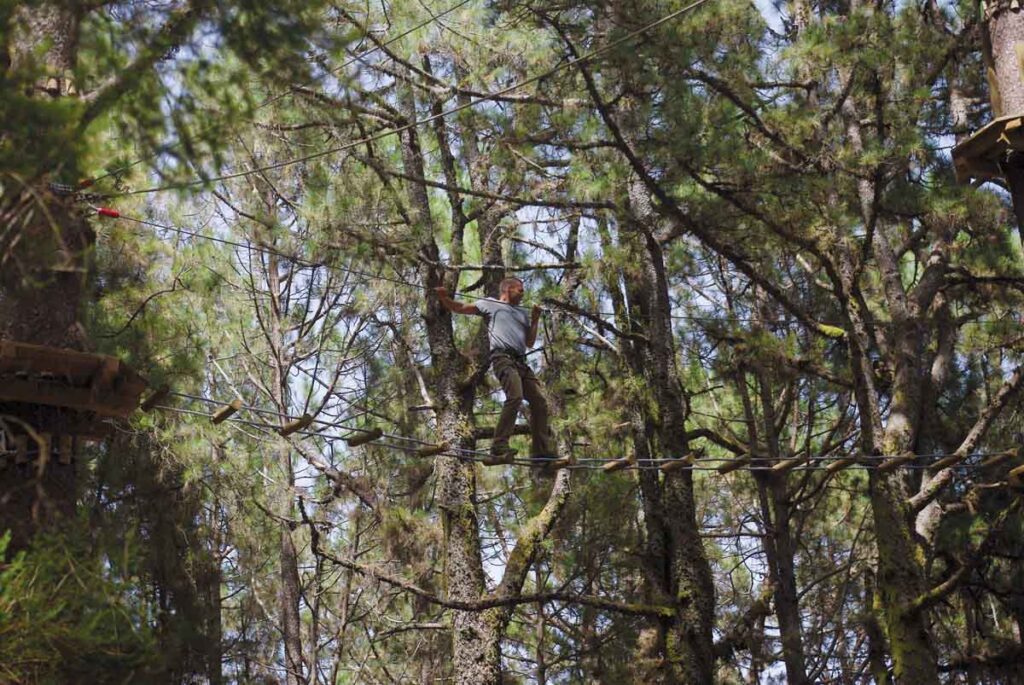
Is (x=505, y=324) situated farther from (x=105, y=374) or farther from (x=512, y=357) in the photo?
(x=105, y=374)

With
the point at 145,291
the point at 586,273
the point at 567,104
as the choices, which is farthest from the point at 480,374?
the point at 145,291

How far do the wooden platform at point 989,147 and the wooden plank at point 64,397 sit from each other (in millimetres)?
4647

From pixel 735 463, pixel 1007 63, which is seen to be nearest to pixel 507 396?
pixel 735 463

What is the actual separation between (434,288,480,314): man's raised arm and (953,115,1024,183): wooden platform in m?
3.03

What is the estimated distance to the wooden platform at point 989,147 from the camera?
638cm

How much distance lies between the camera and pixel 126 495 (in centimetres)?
1254

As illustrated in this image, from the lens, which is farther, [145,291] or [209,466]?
[209,466]

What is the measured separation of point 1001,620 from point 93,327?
1018 centimetres

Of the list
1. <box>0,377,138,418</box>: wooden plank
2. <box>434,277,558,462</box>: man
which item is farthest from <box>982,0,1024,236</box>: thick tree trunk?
<box>0,377,138,418</box>: wooden plank

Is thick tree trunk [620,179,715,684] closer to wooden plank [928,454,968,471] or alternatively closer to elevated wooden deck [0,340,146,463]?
wooden plank [928,454,968,471]

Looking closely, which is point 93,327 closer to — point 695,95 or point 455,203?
point 455,203

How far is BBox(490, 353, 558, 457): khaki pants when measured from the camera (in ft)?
26.2

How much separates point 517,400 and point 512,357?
0.31m

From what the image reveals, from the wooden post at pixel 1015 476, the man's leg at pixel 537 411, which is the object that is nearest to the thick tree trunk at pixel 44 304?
the man's leg at pixel 537 411
